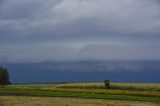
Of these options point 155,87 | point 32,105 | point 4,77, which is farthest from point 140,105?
point 4,77

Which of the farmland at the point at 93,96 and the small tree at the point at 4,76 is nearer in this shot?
the farmland at the point at 93,96

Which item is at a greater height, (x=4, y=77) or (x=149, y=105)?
(x=4, y=77)

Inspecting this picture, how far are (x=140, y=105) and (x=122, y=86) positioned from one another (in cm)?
4799

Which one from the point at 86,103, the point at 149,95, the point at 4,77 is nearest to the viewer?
the point at 86,103

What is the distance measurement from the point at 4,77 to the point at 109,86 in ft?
140

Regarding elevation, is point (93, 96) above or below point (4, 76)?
below

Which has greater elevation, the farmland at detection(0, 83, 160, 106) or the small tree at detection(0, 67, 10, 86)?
the small tree at detection(0, 67, 10, 86)

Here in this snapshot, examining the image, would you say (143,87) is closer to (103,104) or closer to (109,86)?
(109,86)

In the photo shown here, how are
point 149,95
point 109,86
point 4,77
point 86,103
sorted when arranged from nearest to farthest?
1. point 86,103
2. point 149,95
3. point 109,86
4. point 4,77

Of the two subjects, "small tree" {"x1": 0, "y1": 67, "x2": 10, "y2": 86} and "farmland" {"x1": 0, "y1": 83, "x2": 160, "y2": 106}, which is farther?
"small tree" {"x1": 0, "y1": 67, "x2": 10, "y2": 86}

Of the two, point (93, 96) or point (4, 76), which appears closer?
point (93, 96)

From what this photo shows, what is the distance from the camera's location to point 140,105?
6769 cm

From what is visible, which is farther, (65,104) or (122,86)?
(122,86)

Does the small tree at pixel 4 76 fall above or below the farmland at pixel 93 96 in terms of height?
above
